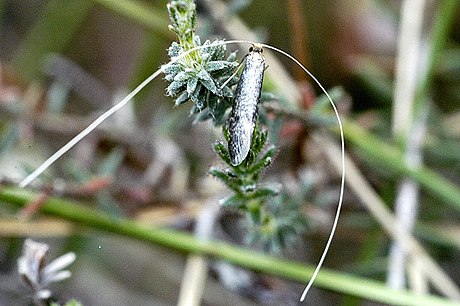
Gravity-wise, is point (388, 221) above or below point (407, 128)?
below

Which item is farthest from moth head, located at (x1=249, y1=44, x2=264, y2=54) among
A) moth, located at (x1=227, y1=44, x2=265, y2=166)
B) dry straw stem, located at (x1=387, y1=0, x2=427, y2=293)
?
dry straw stem, located at (x1=387, y1=0, x2=427, y2=293)

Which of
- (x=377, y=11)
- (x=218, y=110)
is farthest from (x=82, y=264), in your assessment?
(x=377, y=11)

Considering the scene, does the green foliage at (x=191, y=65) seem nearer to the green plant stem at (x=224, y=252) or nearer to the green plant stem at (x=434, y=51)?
the green plant stem at (x=224, y=252)

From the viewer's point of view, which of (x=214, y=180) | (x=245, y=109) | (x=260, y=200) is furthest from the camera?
(x=214, y=180)

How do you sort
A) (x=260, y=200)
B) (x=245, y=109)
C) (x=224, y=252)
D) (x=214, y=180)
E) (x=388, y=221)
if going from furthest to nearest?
(x=214, y=180) → (x=388, y=221) → (x=224, y=252) → (x=260, y=200) → (x=245, y=109)

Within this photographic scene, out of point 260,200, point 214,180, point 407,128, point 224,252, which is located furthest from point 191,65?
point 407,128

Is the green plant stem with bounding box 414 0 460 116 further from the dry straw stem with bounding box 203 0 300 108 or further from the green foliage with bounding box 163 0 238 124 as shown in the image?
the green foliage with bounding box 163 0 238 124

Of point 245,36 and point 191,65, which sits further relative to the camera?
point 245,36

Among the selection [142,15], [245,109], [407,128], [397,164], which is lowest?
[245,109]

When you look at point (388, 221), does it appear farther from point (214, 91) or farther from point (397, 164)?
point (214, 91)
